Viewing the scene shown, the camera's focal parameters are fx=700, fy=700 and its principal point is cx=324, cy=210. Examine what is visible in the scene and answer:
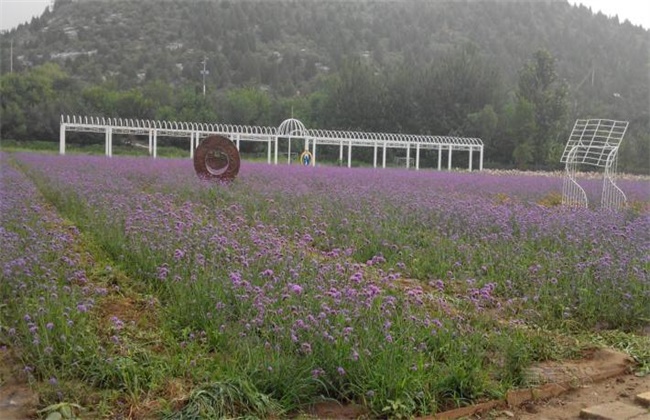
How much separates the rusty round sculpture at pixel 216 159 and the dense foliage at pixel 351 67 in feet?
103

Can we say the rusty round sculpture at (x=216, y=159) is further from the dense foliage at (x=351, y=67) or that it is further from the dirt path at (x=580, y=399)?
the dense foliage at (x=351, y=67)

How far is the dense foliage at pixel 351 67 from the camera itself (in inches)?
1994

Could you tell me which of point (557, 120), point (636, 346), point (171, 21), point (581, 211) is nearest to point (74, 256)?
point (636, 346)

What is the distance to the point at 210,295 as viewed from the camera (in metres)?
4.52

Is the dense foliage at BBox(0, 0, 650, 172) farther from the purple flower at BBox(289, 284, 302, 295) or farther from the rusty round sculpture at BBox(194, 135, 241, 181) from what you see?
the purple flower at BBox(289, 284, 302, 295)

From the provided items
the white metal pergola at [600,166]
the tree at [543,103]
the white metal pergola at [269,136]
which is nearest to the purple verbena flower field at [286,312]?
the white metal pergola at [600,166]

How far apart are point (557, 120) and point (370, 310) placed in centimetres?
4713

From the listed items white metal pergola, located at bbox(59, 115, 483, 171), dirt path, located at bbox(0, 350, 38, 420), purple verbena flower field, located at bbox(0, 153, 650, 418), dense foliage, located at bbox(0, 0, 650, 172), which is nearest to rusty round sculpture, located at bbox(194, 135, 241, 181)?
purple verbena flower field, located at bbox(0, 153, 650, 418)

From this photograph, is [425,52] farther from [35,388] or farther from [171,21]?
[35,388]

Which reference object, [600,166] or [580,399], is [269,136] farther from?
[580,399]

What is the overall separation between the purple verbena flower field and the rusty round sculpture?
332 inches

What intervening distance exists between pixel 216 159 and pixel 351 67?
4346cm

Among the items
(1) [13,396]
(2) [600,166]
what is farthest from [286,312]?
(2) [600,166]

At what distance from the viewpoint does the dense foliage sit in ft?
166
